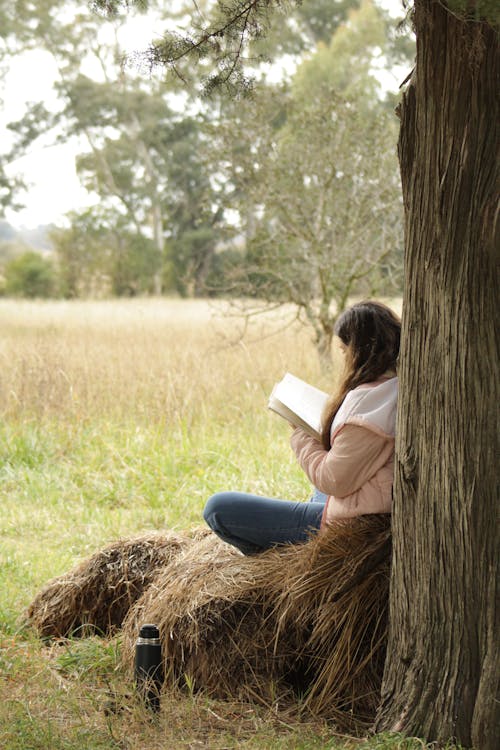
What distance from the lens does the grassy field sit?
2.59 m

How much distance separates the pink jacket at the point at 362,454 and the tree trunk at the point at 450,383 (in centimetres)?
27

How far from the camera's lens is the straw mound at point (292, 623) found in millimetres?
2701

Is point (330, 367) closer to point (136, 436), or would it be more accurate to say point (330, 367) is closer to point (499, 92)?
point (136, 436)

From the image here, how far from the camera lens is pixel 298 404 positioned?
292 cm

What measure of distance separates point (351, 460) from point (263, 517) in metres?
0.46

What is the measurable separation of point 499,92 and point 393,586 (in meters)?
1.29

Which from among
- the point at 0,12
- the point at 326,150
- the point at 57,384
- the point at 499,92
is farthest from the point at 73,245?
the point at 499,92

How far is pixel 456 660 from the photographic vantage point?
2316 millimetres

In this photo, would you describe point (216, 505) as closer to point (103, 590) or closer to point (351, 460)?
point (351, 460)

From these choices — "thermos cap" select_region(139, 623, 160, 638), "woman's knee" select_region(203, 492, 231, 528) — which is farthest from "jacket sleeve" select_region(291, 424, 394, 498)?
"thermos cap" select_region(139, 623, 160, 638)

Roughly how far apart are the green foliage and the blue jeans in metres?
20.7

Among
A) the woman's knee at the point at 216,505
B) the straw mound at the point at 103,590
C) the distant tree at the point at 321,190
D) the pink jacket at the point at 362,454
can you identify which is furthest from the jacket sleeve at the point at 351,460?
the distant tree at the point at 321,190

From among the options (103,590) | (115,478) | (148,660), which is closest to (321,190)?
(115,478)

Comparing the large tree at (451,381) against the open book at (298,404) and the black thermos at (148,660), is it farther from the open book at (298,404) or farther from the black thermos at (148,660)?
the black thermos at (148,660)
